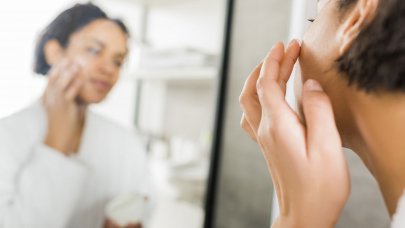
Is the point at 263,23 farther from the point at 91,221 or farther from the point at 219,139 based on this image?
the point at 91,221

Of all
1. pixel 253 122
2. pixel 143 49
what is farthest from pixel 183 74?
pixel 253 122

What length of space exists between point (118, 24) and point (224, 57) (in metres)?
0.37

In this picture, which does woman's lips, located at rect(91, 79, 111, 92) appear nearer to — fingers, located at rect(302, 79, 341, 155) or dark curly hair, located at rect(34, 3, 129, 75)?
dark curly hair, located at rect(34, 3, 129, 75)

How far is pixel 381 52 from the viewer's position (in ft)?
1.36

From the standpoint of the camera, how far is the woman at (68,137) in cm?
61

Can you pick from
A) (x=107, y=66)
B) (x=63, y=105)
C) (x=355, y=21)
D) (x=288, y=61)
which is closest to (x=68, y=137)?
(x=63, y=105)

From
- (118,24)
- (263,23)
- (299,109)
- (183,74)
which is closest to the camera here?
(299,109)

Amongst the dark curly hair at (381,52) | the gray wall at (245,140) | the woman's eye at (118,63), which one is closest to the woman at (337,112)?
the dark curly hair at (381,52)

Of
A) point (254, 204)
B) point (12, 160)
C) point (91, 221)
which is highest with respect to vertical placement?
point (12, 160)

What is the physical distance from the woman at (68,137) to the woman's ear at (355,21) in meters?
0.47

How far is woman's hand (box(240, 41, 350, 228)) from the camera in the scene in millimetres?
413

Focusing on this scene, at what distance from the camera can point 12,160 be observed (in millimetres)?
607

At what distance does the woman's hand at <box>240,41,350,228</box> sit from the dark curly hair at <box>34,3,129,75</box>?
0.41 meters

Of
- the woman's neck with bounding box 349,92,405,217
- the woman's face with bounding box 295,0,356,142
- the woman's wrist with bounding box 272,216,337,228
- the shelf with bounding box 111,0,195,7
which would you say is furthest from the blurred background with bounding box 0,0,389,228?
the woman's wrist with bounding box 272,216,337,228
